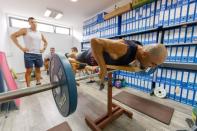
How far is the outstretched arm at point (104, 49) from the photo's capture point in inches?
34.1

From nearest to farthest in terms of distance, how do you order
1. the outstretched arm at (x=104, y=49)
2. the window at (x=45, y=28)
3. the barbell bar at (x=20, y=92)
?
the barbell bar at (x=20, y=92) < the outstretched arm at (x=104, y=49) < the window at (x=45, y=28)

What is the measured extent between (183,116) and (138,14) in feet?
5.95

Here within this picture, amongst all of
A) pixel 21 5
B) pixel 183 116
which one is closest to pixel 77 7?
pixel 21 5

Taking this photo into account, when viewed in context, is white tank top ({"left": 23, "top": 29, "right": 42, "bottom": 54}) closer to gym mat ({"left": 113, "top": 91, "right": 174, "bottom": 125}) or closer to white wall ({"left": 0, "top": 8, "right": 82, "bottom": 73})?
Answer: white wall ({"left": 0, "top": 8, "right": 82, "bottom": 73})

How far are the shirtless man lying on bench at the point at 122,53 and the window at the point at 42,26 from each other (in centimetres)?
430

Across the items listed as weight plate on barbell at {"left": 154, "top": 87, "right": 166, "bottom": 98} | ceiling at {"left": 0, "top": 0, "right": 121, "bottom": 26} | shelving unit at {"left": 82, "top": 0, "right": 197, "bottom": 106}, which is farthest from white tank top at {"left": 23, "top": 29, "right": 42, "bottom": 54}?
weight plate on barbell at {"left": 154, "top": 87, "right": 166, "bottom": 98}

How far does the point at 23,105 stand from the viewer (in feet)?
5.32

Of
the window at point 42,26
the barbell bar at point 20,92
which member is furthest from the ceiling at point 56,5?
the barbell bar at point 20,92

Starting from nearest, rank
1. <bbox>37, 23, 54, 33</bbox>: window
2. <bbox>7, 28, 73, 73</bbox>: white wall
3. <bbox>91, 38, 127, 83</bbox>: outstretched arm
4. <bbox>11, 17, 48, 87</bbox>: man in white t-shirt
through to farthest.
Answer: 1. <bbox>91, 38, 127, 83</bbox>: outstretched arm
2. <bbox>11, 17, 48, 87</bbox>: man in white t-shirt
3. <bbox>7, 28, 73, 73</bbox>: white wall
4. <bbox>37, 23, 54, 33</bbox>: window

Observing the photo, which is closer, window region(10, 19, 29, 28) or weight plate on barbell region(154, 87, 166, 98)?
weight plate on barbell region(154, 87, 166, 98)

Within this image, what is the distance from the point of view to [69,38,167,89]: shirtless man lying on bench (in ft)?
2.92

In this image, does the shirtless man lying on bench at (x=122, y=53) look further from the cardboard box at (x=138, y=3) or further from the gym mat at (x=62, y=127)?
the cardboard box at (x=138, y=3)

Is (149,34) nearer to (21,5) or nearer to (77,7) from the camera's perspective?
(77,7)

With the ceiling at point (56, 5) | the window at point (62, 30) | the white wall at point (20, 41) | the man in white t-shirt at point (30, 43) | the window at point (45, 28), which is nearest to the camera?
the man in white t-shirt at point (30, 43)
